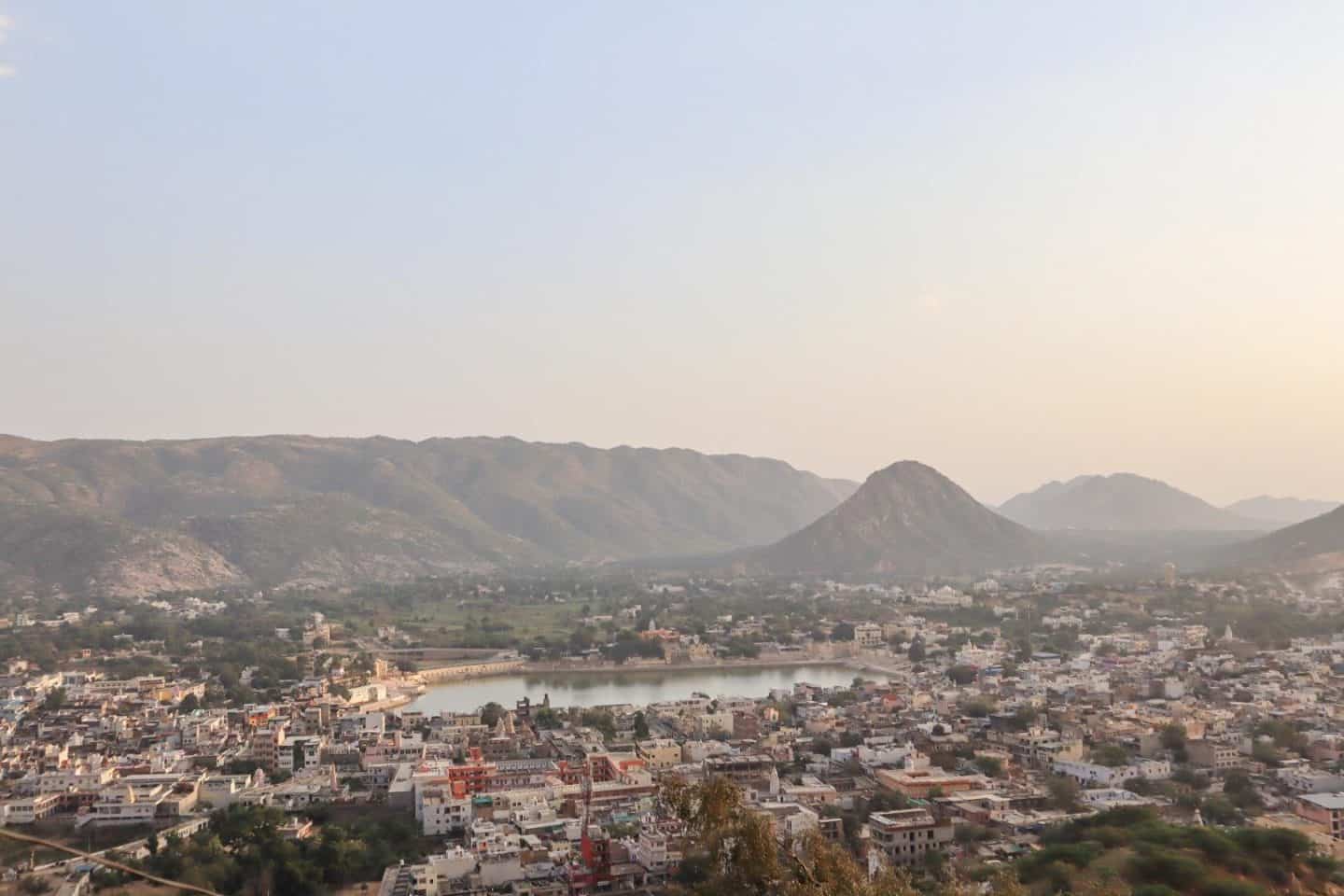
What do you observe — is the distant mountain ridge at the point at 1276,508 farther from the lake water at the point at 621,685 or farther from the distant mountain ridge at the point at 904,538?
the lake water at the point at 621,685

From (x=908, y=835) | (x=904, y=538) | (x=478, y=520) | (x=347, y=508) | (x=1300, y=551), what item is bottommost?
(x=908, y=835)

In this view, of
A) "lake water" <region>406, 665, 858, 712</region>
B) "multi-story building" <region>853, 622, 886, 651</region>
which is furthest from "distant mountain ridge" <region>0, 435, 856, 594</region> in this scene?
"multi-story building" <region>853, 622, 886, 651</region>

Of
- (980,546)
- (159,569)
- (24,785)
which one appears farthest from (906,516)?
(24,785)

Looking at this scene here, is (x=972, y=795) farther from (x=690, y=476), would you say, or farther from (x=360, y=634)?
(x=690, y=476)

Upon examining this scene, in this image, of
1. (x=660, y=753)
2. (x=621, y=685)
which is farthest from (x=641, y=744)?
(x=621, y=685)

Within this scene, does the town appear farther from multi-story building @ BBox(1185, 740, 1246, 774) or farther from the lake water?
the lake water

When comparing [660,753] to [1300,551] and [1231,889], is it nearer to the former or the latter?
[1231,889]

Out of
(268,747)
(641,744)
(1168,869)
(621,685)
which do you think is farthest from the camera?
(621,685)
